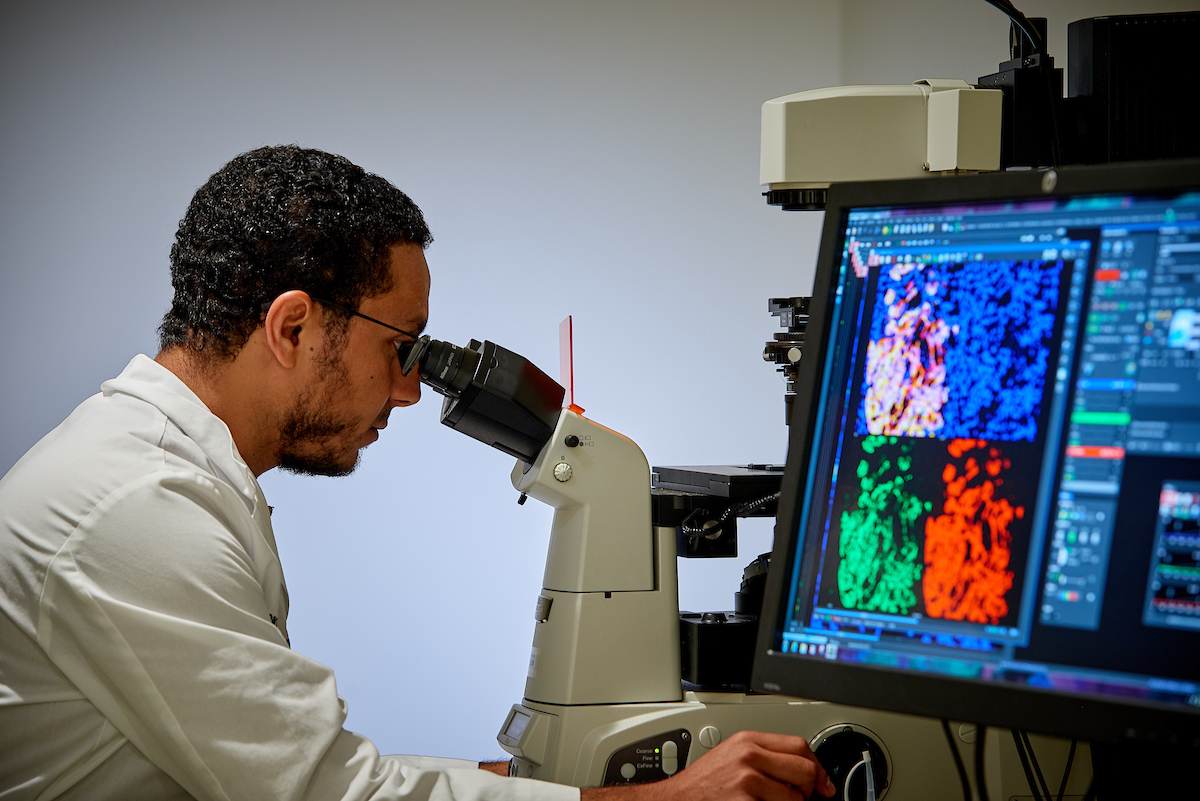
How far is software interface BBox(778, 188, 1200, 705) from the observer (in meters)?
0.47

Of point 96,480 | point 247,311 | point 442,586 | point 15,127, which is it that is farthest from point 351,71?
point 96,480

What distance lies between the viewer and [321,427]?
1.04 m

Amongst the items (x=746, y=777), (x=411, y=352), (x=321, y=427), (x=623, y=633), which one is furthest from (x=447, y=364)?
(x=746, y=777)

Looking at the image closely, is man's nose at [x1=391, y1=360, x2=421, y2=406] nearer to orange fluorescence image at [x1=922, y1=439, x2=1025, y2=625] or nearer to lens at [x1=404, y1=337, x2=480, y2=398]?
lens at [x1=404, y1=337, x2=480, y2=398]

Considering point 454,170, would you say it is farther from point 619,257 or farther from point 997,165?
point 997,165

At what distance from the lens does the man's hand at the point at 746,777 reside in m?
0.73

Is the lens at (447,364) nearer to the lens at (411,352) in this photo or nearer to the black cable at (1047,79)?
the lens at (411,352)

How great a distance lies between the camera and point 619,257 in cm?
251

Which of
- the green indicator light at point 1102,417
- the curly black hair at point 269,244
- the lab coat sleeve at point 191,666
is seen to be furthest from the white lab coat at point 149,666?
the green indicator light at point 1102,417

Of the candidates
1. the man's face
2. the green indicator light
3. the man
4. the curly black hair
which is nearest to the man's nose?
the man's face

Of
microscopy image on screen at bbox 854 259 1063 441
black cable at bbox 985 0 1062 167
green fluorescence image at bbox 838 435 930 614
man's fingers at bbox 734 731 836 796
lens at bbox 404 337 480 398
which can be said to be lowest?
man's fingers at bbox 734 731 836 796

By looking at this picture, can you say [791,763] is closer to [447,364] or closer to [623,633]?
[623,633]

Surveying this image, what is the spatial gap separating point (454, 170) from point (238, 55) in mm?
630

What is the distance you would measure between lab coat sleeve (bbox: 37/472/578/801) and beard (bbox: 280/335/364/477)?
26 centimetres
